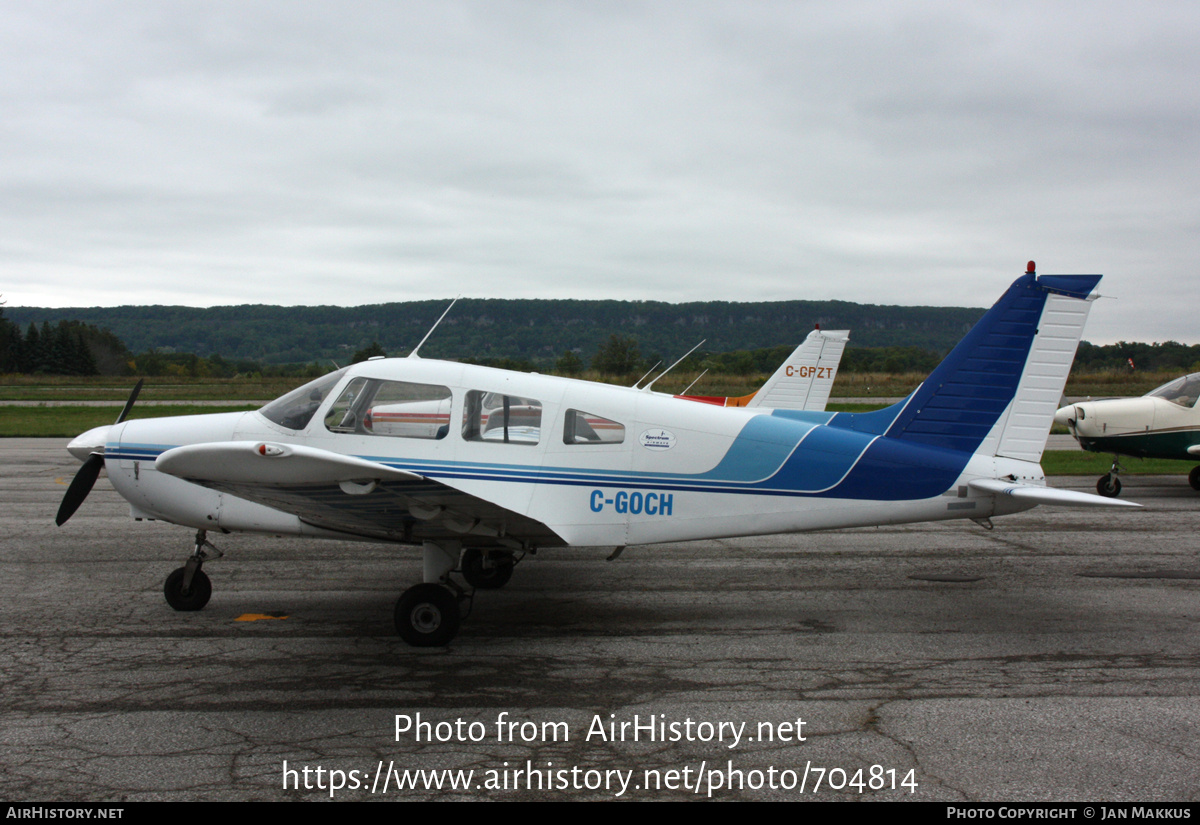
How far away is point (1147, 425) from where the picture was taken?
14.0 meters

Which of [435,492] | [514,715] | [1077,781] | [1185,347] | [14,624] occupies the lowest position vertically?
[14,624]

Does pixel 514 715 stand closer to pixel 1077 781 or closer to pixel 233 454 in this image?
pixel 233 454

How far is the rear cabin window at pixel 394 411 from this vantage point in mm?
6398

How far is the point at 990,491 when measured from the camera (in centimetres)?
658

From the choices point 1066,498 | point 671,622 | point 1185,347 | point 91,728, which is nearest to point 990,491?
point 1066,498

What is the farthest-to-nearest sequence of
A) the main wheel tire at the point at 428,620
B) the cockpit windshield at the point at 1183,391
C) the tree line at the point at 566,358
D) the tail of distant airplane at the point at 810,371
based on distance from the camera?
the tree line at the point at 566,358 → the tail of distant airplane at the point at 810,371 → the cockpit windshield at the point at 1183,391 → the main wheel tire at the point at 428,620

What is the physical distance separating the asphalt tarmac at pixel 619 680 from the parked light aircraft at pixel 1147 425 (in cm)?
552

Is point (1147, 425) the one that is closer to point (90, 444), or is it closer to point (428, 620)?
point (428, 620)

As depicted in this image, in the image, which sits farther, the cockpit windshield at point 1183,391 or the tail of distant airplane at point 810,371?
the tail of distant airplane at point 810,371

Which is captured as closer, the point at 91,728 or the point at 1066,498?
the point at 91,728

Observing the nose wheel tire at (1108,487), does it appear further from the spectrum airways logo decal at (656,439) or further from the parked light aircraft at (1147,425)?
the spectrum airways logo decal at (656,439)

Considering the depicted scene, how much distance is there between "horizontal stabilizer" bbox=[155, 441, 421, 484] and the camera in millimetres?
4785

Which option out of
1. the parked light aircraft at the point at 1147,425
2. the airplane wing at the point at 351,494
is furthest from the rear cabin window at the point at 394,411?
the parked light aircraft at the point at 1147,425
